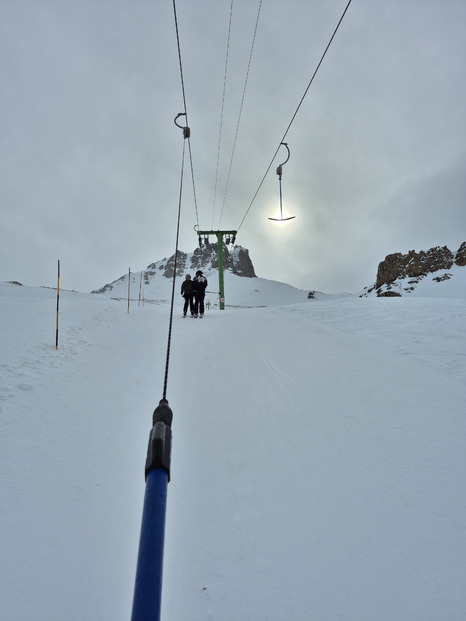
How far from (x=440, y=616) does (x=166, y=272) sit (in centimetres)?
20498

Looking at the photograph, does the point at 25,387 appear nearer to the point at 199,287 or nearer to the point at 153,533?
the point at 153,533

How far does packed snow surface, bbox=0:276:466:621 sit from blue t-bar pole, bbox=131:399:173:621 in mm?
1034

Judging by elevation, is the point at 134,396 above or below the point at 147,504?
below

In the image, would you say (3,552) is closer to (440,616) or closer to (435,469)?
(440,616)

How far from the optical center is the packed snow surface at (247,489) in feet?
5.72

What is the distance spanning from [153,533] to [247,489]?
5.43 feet

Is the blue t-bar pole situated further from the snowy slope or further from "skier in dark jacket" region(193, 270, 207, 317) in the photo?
the snowy slope

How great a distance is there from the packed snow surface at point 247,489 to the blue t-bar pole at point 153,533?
1.03m

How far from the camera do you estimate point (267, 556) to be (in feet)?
6.38

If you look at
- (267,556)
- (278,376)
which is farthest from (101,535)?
(278,376)

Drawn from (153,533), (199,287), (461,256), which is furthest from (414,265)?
(153,533)

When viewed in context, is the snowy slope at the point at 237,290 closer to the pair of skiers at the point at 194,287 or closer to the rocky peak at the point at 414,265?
the rocky peak at the point at 414,265

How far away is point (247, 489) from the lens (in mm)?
2529

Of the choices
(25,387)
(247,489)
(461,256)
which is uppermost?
(461,256)
